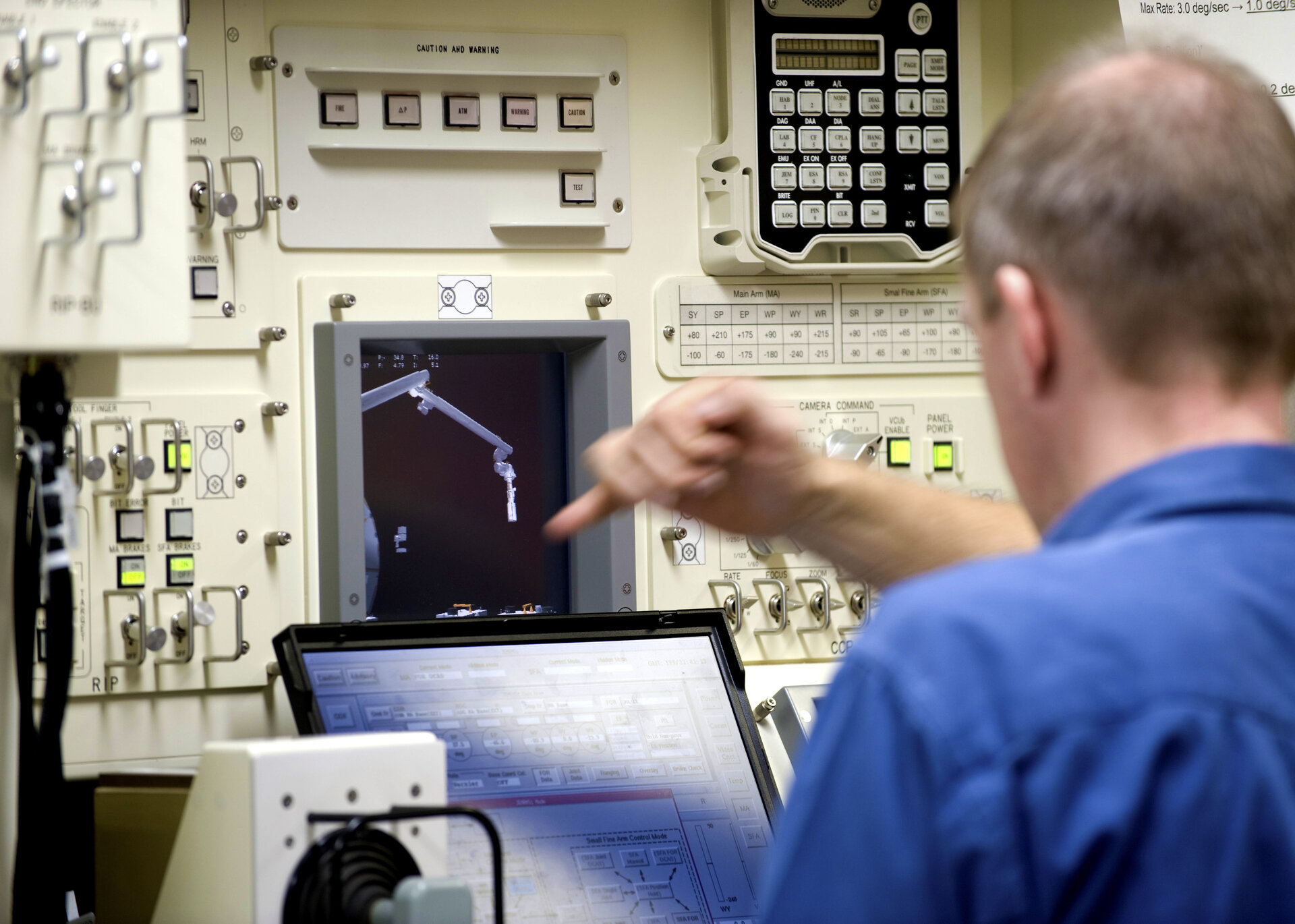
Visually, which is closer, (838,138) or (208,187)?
(208,187)

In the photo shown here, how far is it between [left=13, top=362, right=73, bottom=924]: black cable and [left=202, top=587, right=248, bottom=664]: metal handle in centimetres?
55

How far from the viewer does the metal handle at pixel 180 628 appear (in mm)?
1776

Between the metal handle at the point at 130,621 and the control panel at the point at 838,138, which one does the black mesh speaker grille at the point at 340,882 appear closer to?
the metal handle at the point at 130,621

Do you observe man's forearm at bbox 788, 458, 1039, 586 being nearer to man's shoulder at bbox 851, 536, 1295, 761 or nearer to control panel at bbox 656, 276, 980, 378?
control panel at bbox 656, 276, 980, 378

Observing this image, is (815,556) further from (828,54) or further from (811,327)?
(828,54)

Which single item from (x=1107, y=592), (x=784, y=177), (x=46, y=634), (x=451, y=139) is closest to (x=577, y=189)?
(x=451, y=139)

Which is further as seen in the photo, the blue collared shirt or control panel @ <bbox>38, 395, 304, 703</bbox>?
control panel @ <bbox>38, 395, 304, 703</bbox>

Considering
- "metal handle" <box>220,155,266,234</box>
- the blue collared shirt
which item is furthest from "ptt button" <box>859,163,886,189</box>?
the blue collared shirt

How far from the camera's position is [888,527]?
146 centimetres

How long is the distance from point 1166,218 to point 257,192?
4.66 ft

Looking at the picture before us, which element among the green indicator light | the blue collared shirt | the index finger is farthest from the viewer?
the green indicator light

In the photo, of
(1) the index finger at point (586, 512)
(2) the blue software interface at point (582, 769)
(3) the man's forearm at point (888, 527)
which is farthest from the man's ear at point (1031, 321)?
(2) the blue software interface at point (582, 769)

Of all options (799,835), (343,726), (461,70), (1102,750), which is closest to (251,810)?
(343,726)

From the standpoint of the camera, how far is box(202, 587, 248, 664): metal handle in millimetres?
1795
